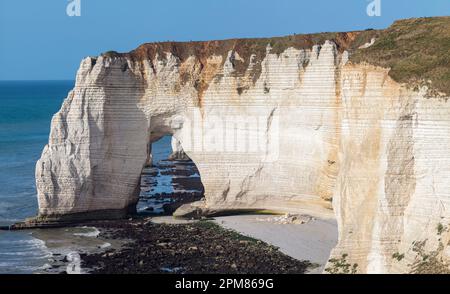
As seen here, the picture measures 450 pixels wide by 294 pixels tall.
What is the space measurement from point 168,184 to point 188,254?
16.0 m

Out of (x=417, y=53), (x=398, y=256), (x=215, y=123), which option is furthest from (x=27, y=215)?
(x=417, y=53)

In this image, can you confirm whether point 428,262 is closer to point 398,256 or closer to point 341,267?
point 398,256

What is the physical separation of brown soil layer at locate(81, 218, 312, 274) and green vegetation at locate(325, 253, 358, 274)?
383 centimetres

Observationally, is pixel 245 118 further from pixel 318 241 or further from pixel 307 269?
pixel 307 269

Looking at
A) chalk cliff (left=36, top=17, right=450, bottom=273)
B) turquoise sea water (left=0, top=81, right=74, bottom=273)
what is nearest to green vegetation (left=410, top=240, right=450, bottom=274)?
chalk cliff (left=36, top=17, right=450, bottom=273)

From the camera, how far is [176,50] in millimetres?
34188

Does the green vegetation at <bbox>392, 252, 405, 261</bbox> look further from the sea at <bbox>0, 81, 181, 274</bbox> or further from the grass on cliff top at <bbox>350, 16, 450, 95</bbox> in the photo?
the sea at <bbox>0, 81, 181, 274</bbox>

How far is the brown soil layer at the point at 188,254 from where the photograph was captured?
25250 mm

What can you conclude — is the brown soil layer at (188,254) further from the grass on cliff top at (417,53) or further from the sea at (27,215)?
the grass on cliff top at (417,53)

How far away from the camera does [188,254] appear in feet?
89.0

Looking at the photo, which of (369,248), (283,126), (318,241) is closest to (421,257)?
(369,248)

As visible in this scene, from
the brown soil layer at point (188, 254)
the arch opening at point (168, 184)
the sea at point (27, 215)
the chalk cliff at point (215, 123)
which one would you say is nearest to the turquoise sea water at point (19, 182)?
the sea at point (27, 215)

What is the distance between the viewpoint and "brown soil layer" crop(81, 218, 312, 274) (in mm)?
25250
